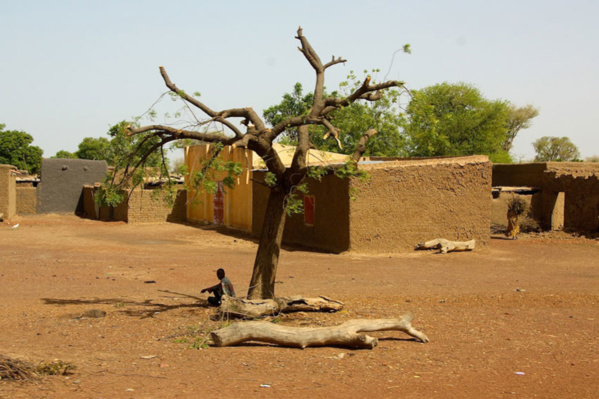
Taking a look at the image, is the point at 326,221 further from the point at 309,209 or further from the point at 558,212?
the point at 558,212

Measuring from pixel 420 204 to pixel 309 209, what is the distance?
11.8ft

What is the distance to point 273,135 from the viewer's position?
29.3 ft

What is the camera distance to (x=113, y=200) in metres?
9.45

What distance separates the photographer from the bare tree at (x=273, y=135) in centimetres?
883

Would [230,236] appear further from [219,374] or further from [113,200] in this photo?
[219,374]

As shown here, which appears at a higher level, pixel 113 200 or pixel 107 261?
pixel 113 200

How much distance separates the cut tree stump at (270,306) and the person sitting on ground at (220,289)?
70 cm

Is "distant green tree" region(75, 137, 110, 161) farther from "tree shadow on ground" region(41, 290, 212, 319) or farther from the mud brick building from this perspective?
"tree shadow on ground" region(41, 290, 212, 319)

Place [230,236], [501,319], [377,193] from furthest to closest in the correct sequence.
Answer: [230,236], [377,193], [501,319]

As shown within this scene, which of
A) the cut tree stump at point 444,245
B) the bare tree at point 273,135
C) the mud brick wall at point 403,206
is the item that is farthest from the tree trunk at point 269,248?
the cut tree stump at point 444,245

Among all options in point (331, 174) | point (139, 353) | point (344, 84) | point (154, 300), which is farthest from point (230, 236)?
point (139, 353)

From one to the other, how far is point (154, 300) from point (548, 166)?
18190 mm

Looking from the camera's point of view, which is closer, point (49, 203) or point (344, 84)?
point (344, 84)

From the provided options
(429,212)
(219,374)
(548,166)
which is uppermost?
(548,166)
